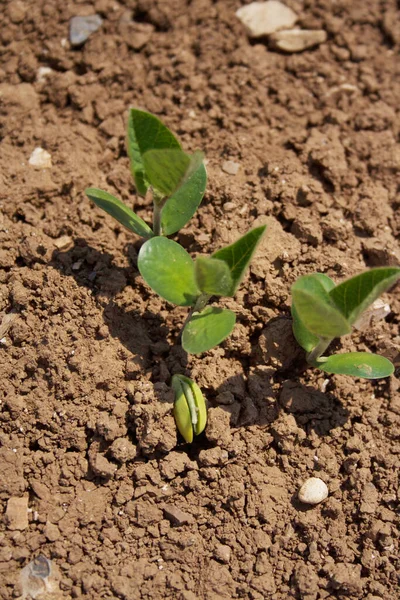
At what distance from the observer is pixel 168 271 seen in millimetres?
1979

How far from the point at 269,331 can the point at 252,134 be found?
95cm

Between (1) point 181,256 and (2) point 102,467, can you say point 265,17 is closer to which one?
(1) point 181,256

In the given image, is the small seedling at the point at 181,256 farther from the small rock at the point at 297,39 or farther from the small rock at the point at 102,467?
the small rock at the point at 297,39

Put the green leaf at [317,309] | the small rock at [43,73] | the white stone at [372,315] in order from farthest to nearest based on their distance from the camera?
the small rock at [43,73] < the white stone at [372,315] < the green leaf at [317,309]

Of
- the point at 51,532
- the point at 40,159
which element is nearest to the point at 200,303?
the point at 51,532

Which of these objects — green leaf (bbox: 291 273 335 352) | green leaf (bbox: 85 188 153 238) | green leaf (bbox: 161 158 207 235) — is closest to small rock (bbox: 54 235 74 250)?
green leaf (bbox: 85 188 153 238)

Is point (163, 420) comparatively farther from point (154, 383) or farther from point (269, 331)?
point (269, 331)

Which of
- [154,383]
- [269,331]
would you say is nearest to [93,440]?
[154,383]

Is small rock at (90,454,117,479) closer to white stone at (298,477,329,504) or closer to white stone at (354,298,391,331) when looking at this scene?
white stone at (298,477,329,504)

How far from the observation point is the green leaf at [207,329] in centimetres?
184

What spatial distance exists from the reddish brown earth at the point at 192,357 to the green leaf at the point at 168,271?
224 millimetres

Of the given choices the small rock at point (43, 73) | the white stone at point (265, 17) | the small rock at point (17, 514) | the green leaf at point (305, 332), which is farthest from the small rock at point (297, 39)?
the small rock at point (17, 514)

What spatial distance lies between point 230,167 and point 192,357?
2.72 feet

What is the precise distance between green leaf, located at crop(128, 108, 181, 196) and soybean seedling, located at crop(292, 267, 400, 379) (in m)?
0.67
